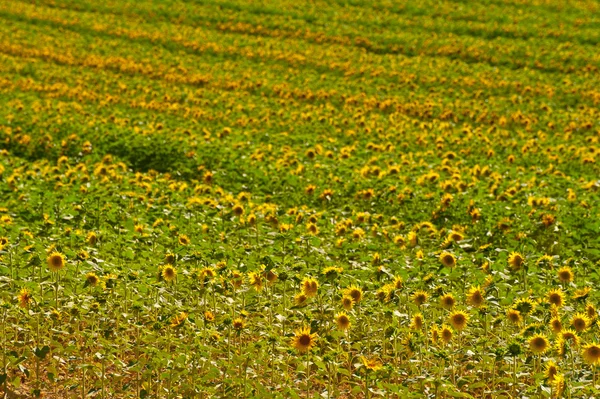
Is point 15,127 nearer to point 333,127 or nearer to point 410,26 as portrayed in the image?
point 333,127

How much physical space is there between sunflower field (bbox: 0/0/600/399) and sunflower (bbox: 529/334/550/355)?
0.04 feet

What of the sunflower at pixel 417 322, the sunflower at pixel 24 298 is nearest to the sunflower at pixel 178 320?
the sunflower at pixel 24 298

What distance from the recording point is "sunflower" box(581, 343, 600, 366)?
4.59 m

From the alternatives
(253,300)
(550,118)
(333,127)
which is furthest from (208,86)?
(253,300)

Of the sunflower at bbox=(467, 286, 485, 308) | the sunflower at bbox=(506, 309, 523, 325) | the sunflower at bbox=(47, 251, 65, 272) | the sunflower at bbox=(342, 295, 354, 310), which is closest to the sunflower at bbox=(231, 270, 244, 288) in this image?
the sunflower at bbox=(342, 295, 354, 310)

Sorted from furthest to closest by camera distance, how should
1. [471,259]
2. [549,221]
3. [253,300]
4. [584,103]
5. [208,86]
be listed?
1. [208,86]
2. [584,103]
3. [549,221]
4. [471,259]
5. [253,300]

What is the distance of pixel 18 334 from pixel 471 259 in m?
3.94

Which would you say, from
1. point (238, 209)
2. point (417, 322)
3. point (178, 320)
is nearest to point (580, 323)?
point (417, 322)

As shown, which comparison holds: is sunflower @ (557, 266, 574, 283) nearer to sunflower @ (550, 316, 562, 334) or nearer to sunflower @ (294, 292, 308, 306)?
sunflower @ (550, 316, 562, 334)

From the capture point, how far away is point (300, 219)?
27.2ft

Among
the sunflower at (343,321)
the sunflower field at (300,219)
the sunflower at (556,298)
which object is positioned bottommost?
the sunflower field at (300,219)

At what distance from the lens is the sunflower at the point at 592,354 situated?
4.59 metres

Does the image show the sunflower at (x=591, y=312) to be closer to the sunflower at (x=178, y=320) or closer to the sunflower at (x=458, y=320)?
the sunflower at (x=458, y=320)

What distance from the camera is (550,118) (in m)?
14.9
